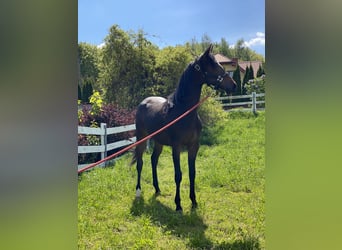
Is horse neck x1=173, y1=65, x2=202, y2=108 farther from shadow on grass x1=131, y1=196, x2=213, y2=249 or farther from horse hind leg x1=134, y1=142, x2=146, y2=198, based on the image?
shadow on grass x1=131, y1=196, x2=213, y2=249

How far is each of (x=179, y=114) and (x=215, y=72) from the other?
353 mm

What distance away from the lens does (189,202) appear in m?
1.96

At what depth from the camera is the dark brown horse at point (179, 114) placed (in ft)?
6.39

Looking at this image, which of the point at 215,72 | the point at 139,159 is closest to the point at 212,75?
the point at 215,72

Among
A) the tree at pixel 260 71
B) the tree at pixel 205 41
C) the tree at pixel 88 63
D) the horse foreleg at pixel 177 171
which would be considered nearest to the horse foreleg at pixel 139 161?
the horse foreleg at pixel 177 171

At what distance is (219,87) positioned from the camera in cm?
196

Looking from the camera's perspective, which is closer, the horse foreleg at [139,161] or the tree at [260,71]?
the tree at [260,71]

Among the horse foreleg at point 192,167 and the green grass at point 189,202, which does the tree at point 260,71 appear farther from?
the horse foreleg at point 192,167

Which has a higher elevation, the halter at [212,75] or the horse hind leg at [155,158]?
the halter at [212,75]

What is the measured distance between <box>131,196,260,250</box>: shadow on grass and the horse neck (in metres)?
0.65

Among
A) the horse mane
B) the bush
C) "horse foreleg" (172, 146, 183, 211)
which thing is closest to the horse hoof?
"horse foreleg" (172, 146, 183, 211)
